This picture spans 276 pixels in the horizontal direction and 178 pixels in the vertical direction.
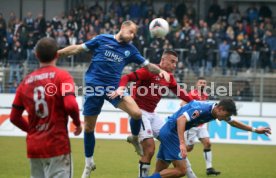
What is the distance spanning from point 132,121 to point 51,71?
4628mm

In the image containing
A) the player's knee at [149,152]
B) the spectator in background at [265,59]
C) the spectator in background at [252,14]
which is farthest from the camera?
the spectator in background at [252,14]

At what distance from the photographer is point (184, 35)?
29.2 meters

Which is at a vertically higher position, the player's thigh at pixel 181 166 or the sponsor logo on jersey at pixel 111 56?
the sponsor logo on jersey at pixel 111 56

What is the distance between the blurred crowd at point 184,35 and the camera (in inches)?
1110

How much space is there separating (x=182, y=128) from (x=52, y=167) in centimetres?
312

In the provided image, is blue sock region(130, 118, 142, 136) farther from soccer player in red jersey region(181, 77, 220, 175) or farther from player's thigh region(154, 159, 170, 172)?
soccer player in red jersey region(181, 77, 220, 175)

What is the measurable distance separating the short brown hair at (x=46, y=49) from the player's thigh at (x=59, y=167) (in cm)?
115

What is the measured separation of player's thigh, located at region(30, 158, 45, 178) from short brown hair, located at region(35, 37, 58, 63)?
118 centimetres

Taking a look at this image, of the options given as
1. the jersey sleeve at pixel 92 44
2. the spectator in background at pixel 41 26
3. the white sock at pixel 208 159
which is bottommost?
the white sock at pixel 208 159

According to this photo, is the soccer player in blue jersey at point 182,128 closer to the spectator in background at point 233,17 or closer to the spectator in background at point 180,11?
the spectator in background at point 233,17

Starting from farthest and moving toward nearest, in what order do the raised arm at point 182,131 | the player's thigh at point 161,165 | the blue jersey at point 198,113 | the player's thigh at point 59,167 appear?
the player's thigh at point 161,165
the blue jersey at point 198,113
the raised arm at point 182,131
the player's thigh at point 59,167

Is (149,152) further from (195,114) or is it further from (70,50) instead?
(70,50)

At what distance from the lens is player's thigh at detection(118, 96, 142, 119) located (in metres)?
11.6

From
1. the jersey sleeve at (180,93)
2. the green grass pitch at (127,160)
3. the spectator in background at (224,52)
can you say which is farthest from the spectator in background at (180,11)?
the jersey sleeve at (180,93)
